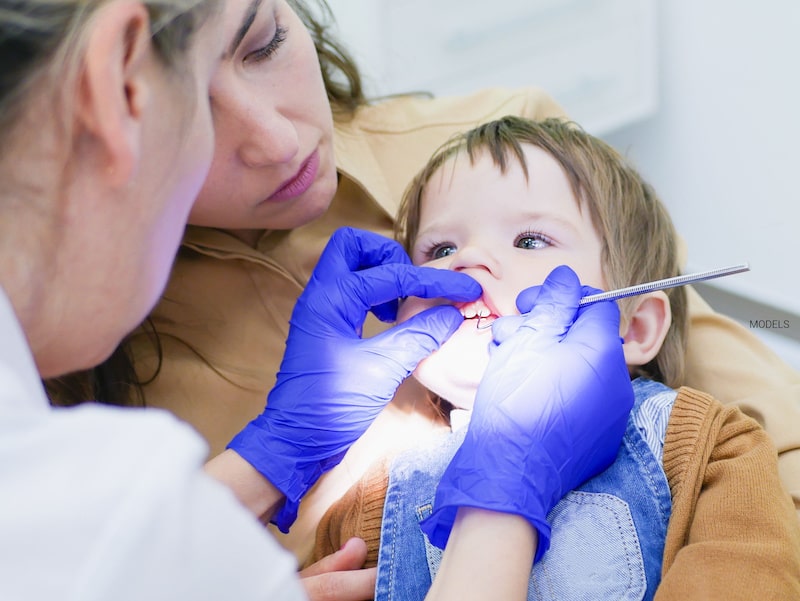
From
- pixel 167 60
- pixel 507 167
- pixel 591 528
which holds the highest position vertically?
pixel 167 60

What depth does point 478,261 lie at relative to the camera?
4.24ft

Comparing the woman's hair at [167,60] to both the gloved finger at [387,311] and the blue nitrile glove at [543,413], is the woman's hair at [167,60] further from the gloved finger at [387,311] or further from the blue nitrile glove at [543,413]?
the blue nitrile glove at [543,413]

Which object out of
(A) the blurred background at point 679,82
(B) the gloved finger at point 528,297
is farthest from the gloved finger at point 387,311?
(A) the blurred background at point 679,82

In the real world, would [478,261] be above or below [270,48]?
below

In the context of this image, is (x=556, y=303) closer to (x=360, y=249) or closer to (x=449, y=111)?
(x=360, y=249)

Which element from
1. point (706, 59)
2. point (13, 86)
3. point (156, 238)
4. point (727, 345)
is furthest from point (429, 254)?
point (706, 59)

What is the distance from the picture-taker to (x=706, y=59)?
2412mm

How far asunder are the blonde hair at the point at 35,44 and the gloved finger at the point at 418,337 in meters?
0.63

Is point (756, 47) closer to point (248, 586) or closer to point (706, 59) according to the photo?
point (706, 59)

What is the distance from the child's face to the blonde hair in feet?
2.23

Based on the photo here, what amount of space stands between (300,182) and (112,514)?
81cm

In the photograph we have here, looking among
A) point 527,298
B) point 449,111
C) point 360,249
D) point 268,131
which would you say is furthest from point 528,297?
point 449,111

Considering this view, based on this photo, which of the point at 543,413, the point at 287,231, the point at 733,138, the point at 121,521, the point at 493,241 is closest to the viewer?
the point at 121,521

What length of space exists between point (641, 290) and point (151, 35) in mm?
669
